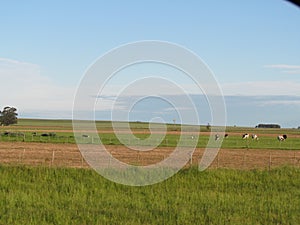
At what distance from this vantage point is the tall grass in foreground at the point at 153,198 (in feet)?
44.8

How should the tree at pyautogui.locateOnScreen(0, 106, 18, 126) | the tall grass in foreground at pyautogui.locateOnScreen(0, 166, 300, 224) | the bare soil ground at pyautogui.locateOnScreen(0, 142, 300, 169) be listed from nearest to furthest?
the tall grass in foreground at pyautogui.locateOnScreen(0, 166, 300, 224), the bare soil ground at pyautogui.locateOnScreen(0, 142, 300, 169), the tree at pyautogui.locateOnScreen(0, 106, 18, 126)

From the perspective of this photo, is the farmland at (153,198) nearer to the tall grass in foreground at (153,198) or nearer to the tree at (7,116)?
the tall grass in foreground at (153,198)

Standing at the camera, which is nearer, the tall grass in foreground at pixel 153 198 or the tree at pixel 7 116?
the tall grass in foreground at pixel 153 198

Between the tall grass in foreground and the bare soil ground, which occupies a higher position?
the bare soil ground

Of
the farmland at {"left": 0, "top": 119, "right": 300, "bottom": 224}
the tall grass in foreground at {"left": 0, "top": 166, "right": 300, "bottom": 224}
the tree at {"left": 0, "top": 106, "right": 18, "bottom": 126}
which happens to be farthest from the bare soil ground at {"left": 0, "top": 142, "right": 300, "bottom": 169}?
the tree at {"left": 0, "top": 106, "right": 18, "bottom": 126}

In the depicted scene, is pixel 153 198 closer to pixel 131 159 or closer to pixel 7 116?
pixel 131 159

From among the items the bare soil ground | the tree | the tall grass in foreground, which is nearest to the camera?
the tall grass in foreground

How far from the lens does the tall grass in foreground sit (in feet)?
44.8

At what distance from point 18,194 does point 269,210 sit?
25.3 feet

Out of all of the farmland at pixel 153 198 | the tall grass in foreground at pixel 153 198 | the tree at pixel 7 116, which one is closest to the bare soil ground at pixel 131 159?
the tall grass in foreground at pixel 153 198

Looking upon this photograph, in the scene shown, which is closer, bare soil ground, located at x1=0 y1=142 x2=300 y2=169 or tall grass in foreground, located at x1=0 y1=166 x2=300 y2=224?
tall grass in foreground, located at x1=0 y1=166 x2=300 y2=224

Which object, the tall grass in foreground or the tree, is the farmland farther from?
the tree

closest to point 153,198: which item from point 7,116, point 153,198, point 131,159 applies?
point 153,198

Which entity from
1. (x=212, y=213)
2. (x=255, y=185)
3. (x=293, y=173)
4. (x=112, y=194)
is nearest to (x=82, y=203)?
(x=112, y=194)
